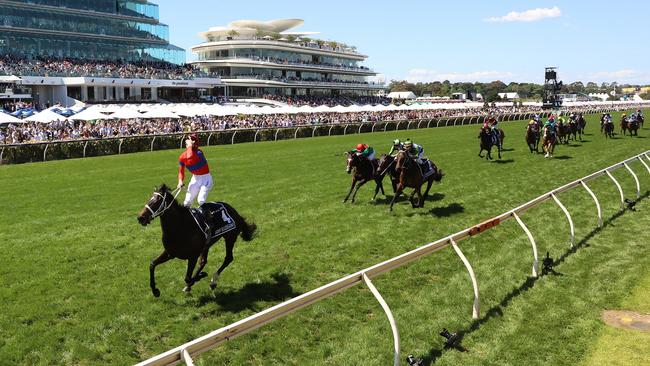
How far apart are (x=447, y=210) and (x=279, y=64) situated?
240ft

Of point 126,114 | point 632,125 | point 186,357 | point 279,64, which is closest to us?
point 186,357

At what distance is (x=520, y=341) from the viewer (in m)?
5.56

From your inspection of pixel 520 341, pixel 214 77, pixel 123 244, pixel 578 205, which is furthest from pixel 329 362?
→ pixel 214 77

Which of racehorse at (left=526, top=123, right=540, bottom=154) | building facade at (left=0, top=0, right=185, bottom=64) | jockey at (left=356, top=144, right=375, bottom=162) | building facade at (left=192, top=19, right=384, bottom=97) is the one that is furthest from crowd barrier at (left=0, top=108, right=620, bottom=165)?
building facade at (left=192, top=19, right=384, bottom=97)

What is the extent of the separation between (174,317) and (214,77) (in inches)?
2533

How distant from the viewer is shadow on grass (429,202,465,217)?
1140cm

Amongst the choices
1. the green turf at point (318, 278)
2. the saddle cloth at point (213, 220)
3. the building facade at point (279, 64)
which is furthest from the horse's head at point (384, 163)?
the building facade at point (279, 64)

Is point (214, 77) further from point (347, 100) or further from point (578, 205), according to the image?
point (578, 205)

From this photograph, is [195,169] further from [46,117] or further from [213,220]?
[46,117]

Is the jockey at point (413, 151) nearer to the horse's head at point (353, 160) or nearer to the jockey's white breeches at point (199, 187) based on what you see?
the horse's head at point (353, 160)

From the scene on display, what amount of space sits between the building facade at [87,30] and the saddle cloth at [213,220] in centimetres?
5480

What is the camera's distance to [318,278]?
296 inches

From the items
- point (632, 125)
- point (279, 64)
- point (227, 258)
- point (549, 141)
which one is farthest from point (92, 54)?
point (227, 258)

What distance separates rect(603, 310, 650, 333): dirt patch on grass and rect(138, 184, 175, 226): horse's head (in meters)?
5.11
